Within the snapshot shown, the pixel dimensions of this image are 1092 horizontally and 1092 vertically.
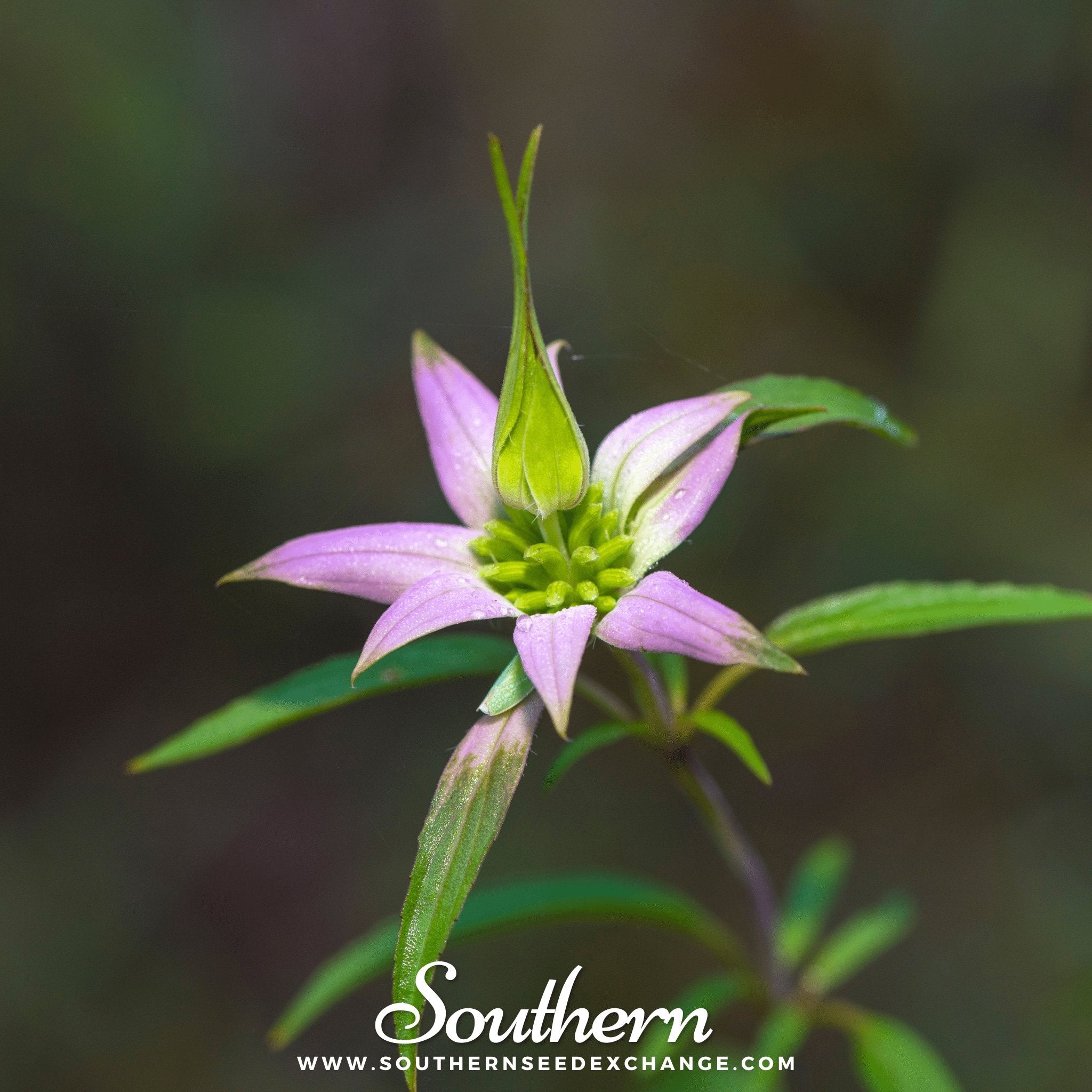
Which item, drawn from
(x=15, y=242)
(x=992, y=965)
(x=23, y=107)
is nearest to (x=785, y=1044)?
(x=992, y=965)

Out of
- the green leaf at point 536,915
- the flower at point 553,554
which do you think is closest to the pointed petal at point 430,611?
the flower at point 553,554

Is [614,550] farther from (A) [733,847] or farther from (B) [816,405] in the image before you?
(A) [733,847]

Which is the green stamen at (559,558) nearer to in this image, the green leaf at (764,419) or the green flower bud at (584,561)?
the green flower bud at (584,561)

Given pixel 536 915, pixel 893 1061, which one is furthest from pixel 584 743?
pixel 893 1061

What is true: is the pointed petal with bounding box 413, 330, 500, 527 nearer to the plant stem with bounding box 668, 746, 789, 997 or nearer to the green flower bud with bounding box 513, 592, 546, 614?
the green flower bud with bounding box 513, 592, 546, 614

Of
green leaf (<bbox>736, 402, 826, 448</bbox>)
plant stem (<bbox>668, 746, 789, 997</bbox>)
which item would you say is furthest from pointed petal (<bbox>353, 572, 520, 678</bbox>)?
plant stem (<bbox>668, 746, 789, 997</bbox>)

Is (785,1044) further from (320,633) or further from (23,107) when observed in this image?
(23,107)

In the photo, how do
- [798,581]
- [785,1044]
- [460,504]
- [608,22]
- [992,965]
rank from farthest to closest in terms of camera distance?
[608,22]
[798,581]
[992,965]
[785,1044]
[460,504]
